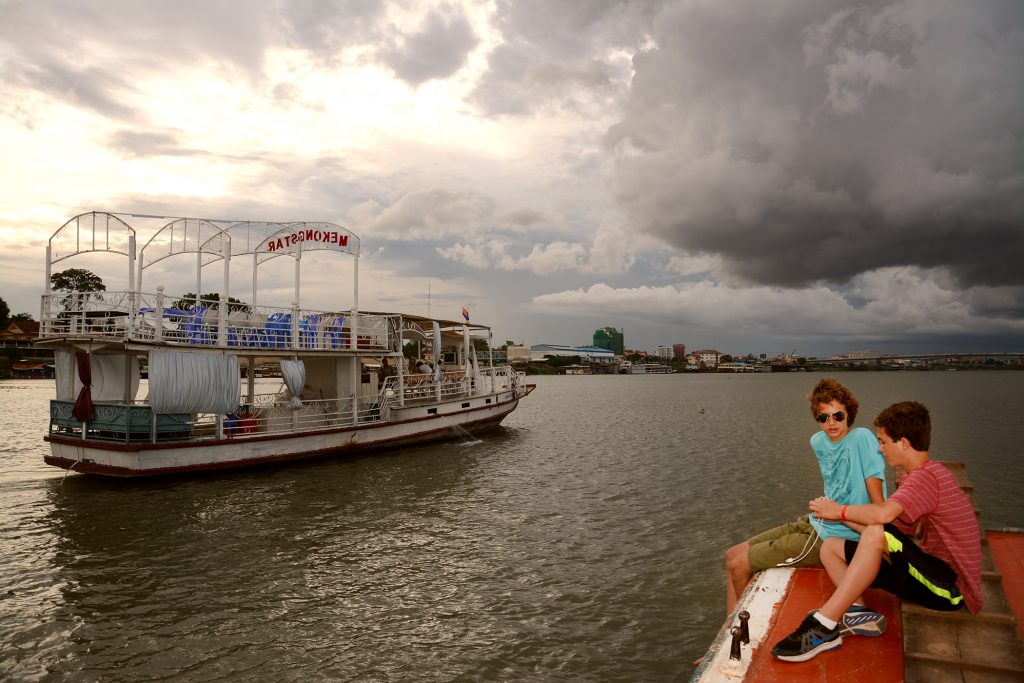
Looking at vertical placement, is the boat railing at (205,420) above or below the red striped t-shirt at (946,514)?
below

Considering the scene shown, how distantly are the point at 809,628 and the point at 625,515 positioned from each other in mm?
11136

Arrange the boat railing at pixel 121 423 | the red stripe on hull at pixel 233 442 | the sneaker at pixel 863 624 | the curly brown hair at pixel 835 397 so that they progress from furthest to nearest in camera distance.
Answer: the boat railing at pixel 121 423
the red stripe on hull at pixel 233 442
the curly brown hair at pixel 835 397
the sneaker at pixel 863 624

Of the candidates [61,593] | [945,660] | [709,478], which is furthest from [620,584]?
[709,478]

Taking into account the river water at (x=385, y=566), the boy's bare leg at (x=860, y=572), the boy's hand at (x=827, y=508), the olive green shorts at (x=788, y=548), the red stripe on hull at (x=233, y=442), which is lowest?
the river water at (x=385, y=566)

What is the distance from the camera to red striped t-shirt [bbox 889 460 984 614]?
4309 mm

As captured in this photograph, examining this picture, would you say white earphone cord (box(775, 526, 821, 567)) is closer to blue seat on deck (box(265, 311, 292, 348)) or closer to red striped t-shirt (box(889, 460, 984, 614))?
red striped t-shirt (box(889, 460, 984, 614))

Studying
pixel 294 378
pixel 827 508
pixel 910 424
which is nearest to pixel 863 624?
pixel 827 508

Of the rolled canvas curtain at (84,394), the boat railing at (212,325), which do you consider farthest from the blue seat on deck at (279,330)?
the rolled canvas curtain at (84,394)

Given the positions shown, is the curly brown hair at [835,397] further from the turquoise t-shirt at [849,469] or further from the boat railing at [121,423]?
the boat railing at [121,423]

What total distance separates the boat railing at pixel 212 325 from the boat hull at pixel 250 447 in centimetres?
322

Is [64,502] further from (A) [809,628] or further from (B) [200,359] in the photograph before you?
(A) [809,628]

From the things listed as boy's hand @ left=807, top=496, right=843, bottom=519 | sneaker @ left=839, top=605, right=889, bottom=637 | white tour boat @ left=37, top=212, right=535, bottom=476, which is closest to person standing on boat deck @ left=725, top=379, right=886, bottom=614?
sneaker @ left=839, top=605, right=889, bottom=637

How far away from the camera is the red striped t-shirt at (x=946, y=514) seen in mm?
4309

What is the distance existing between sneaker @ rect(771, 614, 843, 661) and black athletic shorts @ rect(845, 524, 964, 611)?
0.61 m
